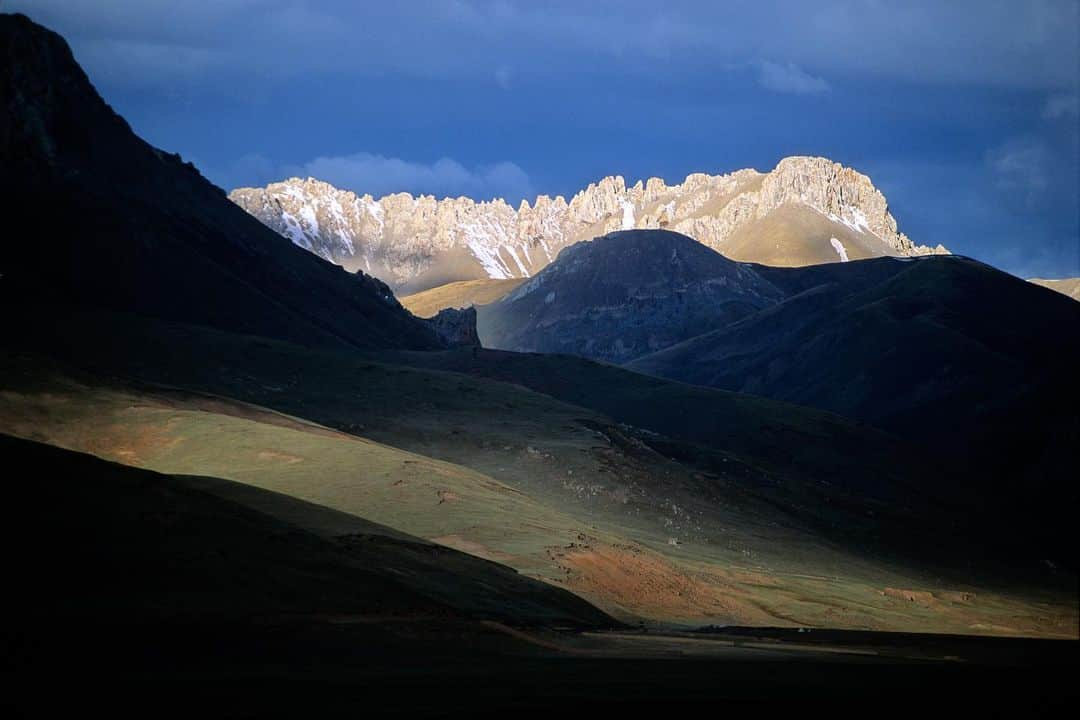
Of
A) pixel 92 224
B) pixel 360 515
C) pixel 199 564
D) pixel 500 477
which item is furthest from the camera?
pixel 92 224

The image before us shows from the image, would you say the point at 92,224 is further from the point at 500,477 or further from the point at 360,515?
the point at 360,515

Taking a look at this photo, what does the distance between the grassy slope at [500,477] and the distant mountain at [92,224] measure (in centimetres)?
2213

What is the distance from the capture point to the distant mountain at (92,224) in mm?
162750

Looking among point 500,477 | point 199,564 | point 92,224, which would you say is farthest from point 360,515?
point 92,224

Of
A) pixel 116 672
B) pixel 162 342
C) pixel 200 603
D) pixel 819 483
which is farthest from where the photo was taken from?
pixel 819 483

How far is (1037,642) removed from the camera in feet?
221

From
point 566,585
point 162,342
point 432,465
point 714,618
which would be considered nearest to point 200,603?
point 566,585

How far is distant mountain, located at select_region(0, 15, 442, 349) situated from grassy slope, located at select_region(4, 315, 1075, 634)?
22132mm

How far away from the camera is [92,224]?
557 feet

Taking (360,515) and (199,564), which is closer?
(199,564)

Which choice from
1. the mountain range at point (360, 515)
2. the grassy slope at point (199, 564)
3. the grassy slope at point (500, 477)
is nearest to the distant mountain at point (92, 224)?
the mountain range at point (360, 515)

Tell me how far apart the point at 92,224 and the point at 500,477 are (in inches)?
3232

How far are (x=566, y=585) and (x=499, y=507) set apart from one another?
20750 millimetres

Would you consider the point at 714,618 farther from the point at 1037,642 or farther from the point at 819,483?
the point at 819,483
